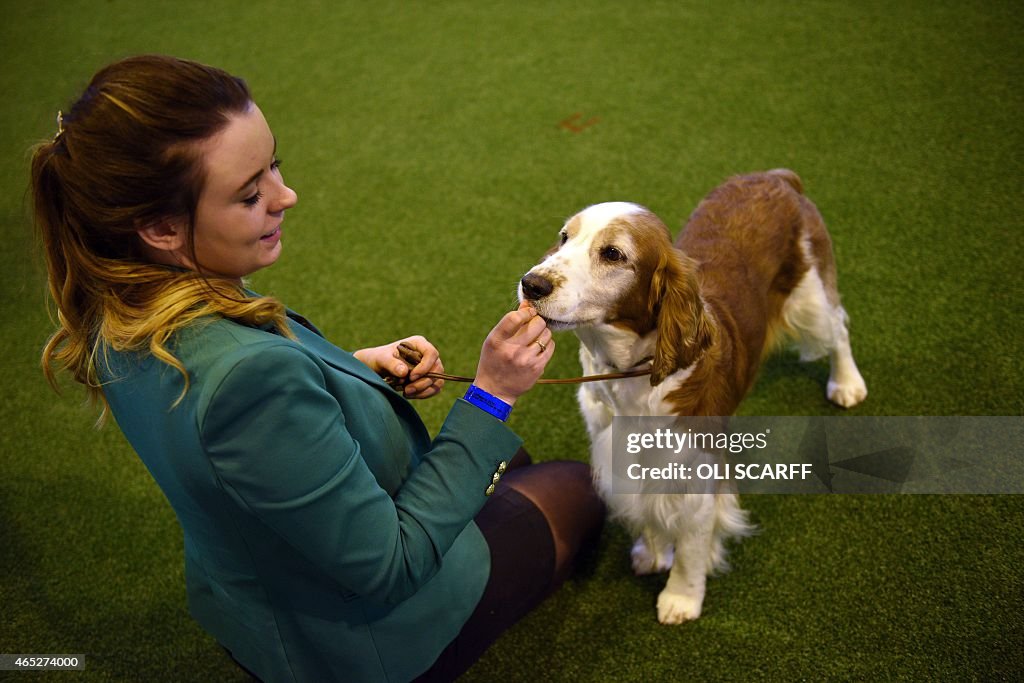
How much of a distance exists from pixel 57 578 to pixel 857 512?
229 cm

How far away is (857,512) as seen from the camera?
2092 mm

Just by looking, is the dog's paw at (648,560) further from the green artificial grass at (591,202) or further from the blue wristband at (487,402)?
the blue wristband at (487,402)

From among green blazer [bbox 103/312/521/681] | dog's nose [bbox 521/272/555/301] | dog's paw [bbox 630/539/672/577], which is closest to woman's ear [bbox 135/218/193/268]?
green blazer [bbox 103/312/521/681]

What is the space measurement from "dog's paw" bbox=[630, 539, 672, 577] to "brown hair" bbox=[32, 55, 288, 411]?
4.36 feet

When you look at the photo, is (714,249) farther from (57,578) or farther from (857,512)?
(57,578)

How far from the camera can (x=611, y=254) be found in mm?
1538

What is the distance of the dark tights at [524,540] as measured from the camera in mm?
1519

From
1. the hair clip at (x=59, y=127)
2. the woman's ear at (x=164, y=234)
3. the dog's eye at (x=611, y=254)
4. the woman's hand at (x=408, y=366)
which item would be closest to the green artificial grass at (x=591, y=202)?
the hair clip at (x=59, y=127)

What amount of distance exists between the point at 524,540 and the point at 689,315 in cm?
61

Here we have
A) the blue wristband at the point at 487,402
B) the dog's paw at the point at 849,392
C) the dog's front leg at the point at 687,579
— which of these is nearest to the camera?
the blue wristband at the point at 487,402

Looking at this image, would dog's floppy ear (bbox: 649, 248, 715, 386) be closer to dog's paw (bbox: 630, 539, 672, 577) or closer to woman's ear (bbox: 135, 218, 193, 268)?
dog's paw (bbox: 630, 539, 672, 577)

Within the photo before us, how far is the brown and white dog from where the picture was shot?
154cm

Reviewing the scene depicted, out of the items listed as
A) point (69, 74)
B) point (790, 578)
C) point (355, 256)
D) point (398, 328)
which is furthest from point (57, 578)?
point (69, 74)

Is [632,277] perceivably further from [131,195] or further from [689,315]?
[131,195]
